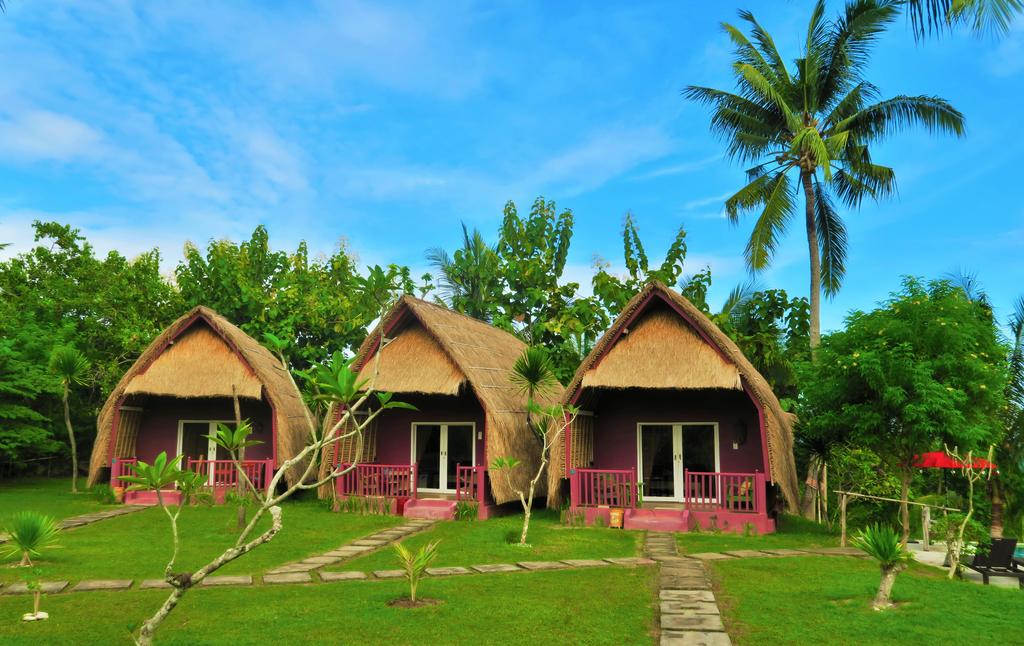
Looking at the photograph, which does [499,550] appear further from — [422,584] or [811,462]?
[811,462]

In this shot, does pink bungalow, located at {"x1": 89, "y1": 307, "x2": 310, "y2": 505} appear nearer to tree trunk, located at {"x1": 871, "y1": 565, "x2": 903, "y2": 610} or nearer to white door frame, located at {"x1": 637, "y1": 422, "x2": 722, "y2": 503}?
white door frame, located at {"x1": 637, "y1": 422, "x2": 722, "y2": 503}

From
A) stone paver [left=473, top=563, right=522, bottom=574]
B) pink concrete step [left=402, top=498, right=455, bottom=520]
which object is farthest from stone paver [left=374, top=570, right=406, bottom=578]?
pink concrete step [left=402, top=498, right=455, bottom=520]

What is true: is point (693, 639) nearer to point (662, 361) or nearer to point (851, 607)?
point (851, 607)

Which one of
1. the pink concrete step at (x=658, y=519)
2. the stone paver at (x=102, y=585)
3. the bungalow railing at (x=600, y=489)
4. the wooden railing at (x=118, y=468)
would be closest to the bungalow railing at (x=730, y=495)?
the pink concrete step at (x=658, y=519)

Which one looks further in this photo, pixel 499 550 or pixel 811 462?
pixel 811 462

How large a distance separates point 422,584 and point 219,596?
2.12m

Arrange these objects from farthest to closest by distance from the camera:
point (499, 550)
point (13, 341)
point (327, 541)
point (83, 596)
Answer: point (13, 341) < point (327, 541) < point (499, 550) < point (83, 596)

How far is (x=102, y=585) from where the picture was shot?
27.3 ft

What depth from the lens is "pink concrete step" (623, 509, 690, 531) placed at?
13.4m

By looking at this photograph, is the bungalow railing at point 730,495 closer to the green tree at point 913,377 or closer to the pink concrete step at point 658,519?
the pink concrete step at point 658,519

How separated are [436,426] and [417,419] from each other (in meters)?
0.48

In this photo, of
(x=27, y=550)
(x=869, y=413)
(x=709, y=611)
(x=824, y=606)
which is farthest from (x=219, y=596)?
(x=869, y=413)

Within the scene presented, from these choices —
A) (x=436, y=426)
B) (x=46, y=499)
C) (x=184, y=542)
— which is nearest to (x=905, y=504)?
(x=436, y=426)

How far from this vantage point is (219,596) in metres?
7.87
